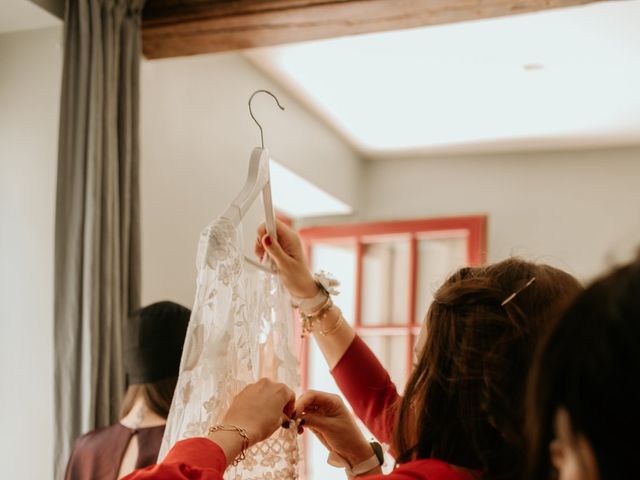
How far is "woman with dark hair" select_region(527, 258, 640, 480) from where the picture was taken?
56 centimetres

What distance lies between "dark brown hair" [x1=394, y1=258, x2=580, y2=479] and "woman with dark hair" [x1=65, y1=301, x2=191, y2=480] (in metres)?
0.82

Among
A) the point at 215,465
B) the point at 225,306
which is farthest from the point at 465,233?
the point at 215,465

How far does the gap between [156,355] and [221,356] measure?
1.85 feet

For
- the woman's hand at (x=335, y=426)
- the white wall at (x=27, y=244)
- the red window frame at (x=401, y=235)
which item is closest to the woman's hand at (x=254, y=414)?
the woman's hand at (x=335, y=426)

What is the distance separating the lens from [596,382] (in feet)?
1.87

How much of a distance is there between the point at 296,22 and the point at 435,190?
2.22 m

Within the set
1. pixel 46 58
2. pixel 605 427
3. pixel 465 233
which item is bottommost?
pixel 605 427

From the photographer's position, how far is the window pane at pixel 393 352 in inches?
157

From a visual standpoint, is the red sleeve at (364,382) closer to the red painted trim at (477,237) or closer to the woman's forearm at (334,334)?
the woman's forearm at (334,334)

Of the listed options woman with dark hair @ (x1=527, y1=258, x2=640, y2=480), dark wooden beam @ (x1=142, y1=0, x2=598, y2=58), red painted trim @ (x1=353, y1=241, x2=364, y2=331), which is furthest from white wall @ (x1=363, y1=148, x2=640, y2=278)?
woman with dark hair @ (x1=527, y1=258, x2=640, y2=480)

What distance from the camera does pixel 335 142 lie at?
401 centimetres

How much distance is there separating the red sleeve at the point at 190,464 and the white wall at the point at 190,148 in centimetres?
141

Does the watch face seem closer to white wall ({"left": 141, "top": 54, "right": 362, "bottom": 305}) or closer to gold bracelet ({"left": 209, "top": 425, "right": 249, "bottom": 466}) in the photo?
gold bracelet ({"left": 209, "top": 425, "right": 249, "bottom": 466})

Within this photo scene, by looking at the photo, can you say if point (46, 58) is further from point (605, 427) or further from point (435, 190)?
point (435, 190)
